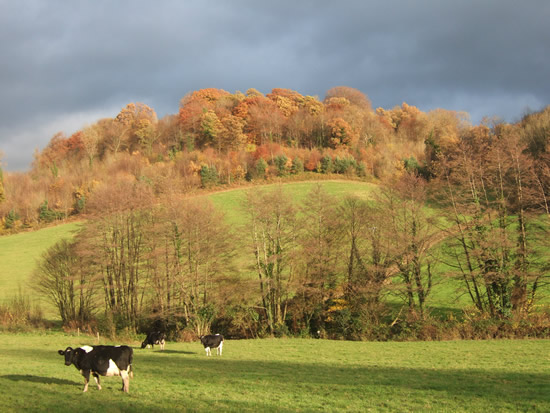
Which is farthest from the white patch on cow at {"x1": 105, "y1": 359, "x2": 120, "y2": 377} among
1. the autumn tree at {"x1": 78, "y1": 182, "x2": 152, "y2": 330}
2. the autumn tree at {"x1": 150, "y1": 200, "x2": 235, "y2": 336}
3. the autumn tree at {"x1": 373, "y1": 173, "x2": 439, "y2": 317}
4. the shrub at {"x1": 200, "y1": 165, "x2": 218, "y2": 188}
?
the shrub at {"x1": 200, "y1": 165, "x2": 218, "y2": 188}

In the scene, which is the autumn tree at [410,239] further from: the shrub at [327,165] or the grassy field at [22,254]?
the shrub at [327,165]

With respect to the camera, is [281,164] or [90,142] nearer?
[281,164]

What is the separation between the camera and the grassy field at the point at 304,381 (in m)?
11.1

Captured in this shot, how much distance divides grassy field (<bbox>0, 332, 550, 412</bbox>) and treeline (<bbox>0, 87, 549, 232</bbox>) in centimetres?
4974

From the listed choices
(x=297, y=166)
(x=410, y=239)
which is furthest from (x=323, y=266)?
(x=297, y=166)

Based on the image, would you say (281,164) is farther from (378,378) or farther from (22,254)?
(378,378)

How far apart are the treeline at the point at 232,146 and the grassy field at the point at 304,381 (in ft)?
163

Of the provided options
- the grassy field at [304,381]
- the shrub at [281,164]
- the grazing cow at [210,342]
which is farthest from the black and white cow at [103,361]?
the shrub at [281,164]

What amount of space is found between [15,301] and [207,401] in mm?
37374

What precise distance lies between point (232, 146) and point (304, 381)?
273 feet

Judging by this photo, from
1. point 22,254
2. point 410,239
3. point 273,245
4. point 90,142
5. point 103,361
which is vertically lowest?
point 103,361

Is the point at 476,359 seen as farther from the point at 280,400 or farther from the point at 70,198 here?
the point at 70,198

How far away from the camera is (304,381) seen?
1480 centimetres

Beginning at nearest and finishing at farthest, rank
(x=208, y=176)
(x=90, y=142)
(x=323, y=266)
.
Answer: (x=323, y=266) → (x=208, y=176) → (x=90, y=142)
